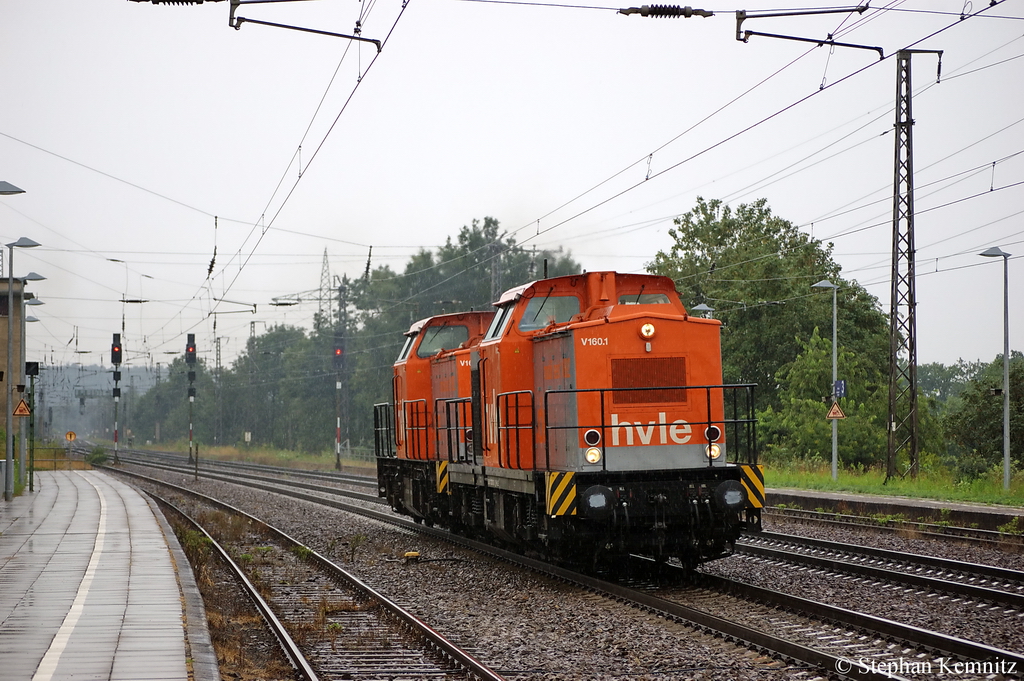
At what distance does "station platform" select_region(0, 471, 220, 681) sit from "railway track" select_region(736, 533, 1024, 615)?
6964mm

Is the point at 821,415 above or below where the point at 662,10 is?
below

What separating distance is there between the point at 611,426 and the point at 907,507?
32.9 ft

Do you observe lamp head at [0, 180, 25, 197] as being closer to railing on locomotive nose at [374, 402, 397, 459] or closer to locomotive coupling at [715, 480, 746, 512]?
railing on locomotive nose at [374, 402, 397, 459]

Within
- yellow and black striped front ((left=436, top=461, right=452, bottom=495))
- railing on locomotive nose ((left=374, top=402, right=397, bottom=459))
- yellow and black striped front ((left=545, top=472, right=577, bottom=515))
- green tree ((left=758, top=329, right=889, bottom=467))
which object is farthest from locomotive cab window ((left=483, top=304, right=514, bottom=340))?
green tree ((left=758, top=329, right=889, bottom=467))

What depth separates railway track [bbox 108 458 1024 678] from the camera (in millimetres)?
7840

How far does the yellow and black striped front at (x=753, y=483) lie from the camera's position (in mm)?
12047

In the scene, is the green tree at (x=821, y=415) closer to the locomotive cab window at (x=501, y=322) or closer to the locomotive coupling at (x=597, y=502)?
the locomotive cab window at (x=501, y=322)

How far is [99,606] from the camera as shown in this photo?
415 inches

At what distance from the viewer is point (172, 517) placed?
25.5 m

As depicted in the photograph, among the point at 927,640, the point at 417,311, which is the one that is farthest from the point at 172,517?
the point at 417,311

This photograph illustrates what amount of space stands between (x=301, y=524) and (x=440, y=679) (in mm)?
15068

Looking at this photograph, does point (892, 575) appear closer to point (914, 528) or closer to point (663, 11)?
point (914, 528)

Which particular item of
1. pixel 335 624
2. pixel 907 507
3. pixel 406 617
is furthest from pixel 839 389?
pixel 335 624

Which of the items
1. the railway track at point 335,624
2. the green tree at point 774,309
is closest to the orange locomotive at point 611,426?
the railway track at point 335,624
